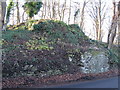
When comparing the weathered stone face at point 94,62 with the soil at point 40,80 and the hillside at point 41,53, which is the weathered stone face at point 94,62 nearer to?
the hillside at point 41,53

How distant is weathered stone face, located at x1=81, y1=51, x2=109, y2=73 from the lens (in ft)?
31.8

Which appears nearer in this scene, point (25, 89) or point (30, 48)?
point (25, 89)

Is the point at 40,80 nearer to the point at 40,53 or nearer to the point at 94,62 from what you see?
the point at 40,53

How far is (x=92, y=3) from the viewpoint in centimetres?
2403

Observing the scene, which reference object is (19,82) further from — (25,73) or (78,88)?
(78,88)

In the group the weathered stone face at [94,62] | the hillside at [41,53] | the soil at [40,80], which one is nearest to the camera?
the soil at [40,80]

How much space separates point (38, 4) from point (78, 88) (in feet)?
39.6

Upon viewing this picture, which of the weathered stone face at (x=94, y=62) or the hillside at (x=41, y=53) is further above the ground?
the hillside at (x=41, y=53)

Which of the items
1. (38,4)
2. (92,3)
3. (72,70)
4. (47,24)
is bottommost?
(72,70)

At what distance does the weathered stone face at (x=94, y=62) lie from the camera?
9.68 m

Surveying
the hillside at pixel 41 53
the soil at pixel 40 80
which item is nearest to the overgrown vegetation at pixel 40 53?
the hillside at pixel 41 53

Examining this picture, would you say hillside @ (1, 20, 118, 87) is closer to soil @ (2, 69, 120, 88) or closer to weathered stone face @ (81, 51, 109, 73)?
weathered stone face @ (81, 51, 109, 73)

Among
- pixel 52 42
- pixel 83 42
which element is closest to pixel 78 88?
pixel 52 42

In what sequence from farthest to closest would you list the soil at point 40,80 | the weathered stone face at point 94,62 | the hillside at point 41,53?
1. the weathered stone face at point 94,62
2. the hillside at point 41,53
3. the soil at point 40,80
